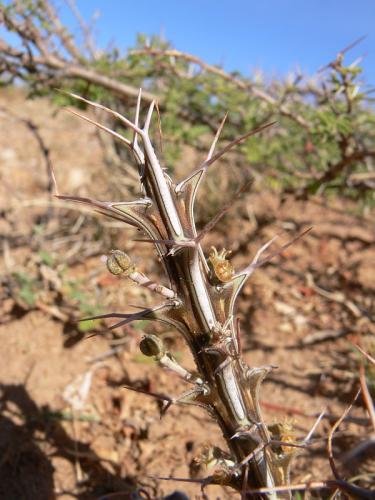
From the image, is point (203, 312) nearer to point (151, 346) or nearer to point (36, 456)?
point (151, 346)

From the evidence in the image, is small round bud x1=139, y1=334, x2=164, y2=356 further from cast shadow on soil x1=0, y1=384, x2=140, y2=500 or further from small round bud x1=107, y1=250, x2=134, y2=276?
cast shadow on soil x1=0, y1=384, x2=140, y2=500

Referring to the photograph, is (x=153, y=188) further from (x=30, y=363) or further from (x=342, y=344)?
(x=342, y=344)

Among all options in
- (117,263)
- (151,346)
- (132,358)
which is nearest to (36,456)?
(132,358)

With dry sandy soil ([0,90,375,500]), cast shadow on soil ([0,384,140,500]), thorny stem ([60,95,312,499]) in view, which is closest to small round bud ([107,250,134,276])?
thorny stem ([60,95,312,499])

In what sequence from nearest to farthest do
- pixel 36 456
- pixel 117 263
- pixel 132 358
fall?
pixel 117 263 < pixel 36 456 < pixel 132 358

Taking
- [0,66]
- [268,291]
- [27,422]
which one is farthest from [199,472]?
[0,66]

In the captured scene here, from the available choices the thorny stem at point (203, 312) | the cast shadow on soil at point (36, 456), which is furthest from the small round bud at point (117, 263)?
the cast shadow on soil at point (36, 456)
